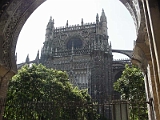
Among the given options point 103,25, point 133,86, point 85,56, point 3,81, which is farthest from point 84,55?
point 3,81

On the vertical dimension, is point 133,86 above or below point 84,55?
below

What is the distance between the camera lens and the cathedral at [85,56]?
3666 cm

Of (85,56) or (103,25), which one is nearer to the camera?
(85,56)

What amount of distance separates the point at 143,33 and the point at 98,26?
3849 cm

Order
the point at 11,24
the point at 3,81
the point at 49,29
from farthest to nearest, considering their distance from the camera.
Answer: the point at 49,29 < the point at 11,24 < the point at 3,81

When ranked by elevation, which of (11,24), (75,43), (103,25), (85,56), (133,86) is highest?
(103,25)

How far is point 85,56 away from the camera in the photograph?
4050 centimetres

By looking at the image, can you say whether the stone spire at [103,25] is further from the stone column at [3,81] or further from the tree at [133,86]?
the stone column at [3,81]

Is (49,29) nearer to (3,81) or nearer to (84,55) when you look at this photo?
(84,55)

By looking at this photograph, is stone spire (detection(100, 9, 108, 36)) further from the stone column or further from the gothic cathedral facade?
the stone column

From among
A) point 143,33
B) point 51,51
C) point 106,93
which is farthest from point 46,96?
point 51,51

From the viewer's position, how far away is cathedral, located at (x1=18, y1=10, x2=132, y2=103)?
3666 centimetres

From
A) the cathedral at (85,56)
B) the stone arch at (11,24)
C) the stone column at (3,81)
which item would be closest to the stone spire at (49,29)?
the cathedral at (85,56)

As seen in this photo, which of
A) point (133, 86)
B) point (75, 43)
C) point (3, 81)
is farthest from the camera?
point (75, 43)
